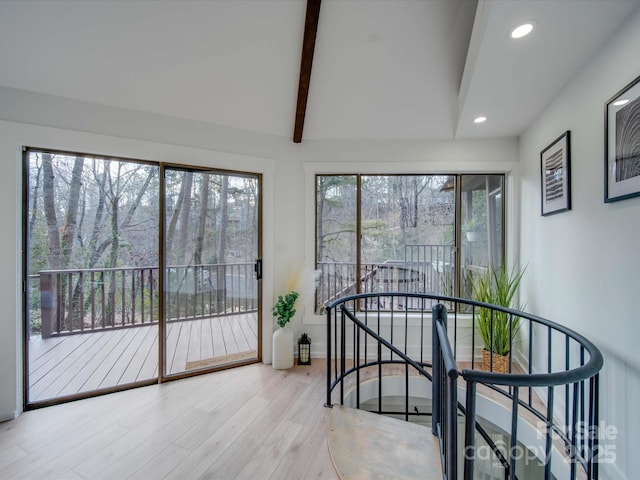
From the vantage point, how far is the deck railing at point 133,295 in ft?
7.72

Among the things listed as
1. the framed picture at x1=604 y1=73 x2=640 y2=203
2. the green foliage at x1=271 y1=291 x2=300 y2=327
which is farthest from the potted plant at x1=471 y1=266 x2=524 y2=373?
the green foliage at x1=271 y1=291 x2=300 y2=327

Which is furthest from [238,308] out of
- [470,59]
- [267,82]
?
[470,59]

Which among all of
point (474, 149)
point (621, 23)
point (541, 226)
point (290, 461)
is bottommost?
point (290, 461)

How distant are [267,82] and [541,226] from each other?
Answer: 293 cm

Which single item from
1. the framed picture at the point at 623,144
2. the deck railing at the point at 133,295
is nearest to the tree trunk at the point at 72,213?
the deck railing at the point at 133,295

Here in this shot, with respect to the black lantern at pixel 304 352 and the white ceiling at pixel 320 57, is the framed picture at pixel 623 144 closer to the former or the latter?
the white ceiling at pixel 320 57

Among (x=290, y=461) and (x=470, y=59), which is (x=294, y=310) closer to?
(x=290, y=461)

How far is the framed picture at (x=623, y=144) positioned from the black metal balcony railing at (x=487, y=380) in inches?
33.5

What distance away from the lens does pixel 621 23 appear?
1.52 meters

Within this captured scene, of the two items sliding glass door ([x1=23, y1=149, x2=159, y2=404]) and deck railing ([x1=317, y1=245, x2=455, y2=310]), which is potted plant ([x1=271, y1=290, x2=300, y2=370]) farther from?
sliding glass door ([x1=23, y1=149, x2=159, y2=404])

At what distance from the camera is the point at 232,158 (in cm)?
290

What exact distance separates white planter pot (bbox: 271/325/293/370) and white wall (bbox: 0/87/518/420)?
0.16m

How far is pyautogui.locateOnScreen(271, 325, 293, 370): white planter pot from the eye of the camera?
288 centimetres

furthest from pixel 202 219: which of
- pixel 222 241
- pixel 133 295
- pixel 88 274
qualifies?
pixel 88 274
